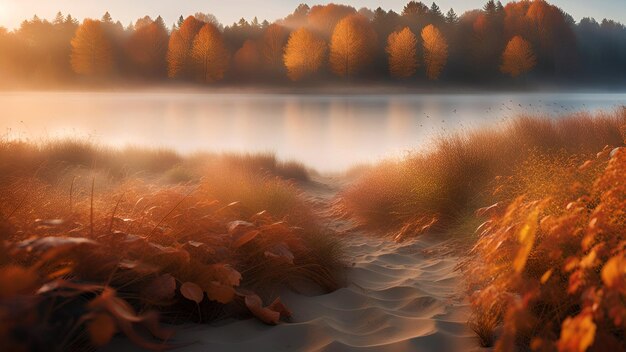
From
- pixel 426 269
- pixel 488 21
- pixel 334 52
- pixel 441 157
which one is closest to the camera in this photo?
pixel 426 269

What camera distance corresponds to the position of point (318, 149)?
70.6 ft

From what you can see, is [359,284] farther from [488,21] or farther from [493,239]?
[488,21]

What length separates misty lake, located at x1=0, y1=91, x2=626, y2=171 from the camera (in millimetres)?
12320

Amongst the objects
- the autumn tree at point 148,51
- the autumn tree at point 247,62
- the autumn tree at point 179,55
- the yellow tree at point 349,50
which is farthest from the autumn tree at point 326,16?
the autumn tree at point 148,51

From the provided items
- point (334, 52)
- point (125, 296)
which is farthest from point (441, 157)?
point (334, 52)

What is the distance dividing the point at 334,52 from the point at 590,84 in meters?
34.3

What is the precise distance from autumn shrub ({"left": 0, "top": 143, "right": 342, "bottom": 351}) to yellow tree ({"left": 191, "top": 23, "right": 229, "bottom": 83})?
153ft

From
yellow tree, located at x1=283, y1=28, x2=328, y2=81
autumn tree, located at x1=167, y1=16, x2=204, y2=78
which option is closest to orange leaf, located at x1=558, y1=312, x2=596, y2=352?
yellow tree, located at x1=283, y1=28, x2=328, y2=81

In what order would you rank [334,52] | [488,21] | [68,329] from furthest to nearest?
[488,21], [334,52], [68,329]

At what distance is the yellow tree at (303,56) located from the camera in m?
47.5

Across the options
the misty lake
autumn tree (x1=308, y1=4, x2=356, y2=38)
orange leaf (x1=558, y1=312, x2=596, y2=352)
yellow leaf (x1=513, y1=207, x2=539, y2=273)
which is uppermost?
autumn tree (x1=308, y1=4, x2=356, y2=38)

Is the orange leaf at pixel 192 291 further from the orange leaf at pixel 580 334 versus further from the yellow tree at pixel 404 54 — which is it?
the yellow tree at pixel 404 54

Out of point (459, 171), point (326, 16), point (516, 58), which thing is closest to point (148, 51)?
point (326, 16)

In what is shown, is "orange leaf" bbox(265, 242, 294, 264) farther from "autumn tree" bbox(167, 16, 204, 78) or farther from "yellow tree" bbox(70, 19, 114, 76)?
"yellow tree" bbox(70, 19, 114, 76)
